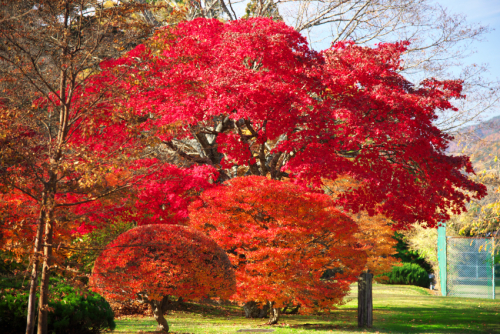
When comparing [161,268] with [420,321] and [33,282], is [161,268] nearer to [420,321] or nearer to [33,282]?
[33,282]

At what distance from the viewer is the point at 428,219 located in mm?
11141

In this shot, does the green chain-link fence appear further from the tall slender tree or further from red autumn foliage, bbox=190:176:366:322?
the tall slender tree

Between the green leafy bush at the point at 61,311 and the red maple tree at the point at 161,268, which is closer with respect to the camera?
the green leafy bush at the point at 61,311

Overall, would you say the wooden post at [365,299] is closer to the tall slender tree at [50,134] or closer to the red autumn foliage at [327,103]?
the red autumn foliage at [327,103]

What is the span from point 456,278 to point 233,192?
15643 millimetres

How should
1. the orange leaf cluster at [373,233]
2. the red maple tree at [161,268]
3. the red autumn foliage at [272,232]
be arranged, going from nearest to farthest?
1. the red maple tree at [161,268]
2. the red autumn foliage at [272,232]
3. the orange leaf cluster at [373,233]

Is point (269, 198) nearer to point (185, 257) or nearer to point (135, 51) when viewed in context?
point (185, 257)

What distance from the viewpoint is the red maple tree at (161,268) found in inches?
291

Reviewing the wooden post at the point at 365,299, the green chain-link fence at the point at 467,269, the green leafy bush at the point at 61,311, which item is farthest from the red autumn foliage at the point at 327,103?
the green chain-link fence at the point at 467,269

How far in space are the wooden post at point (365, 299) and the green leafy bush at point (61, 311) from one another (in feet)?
19.3

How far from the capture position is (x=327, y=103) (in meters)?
10.1

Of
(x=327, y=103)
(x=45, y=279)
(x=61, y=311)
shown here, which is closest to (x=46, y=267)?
(x=45, y=279)

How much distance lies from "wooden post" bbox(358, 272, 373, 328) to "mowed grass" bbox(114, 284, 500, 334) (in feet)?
1.02

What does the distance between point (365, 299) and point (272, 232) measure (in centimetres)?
335
